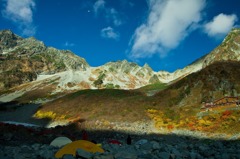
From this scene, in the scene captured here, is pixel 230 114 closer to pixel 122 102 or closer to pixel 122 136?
pixel 122 136

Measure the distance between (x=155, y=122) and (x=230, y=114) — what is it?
51.7 ft

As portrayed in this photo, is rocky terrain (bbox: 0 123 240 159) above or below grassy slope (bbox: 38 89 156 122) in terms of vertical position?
below

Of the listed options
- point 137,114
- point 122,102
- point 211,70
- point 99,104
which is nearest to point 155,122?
point 137,114

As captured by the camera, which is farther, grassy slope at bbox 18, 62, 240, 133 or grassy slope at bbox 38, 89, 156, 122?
grassy slope at bbox 38, 89, 156, 122

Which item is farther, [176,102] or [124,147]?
[176,102]

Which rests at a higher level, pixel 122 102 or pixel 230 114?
pixel 122 102

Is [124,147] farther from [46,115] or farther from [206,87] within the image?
[46,115]

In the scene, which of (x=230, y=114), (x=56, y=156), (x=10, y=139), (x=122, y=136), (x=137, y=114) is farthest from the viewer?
(x=137, y=114)

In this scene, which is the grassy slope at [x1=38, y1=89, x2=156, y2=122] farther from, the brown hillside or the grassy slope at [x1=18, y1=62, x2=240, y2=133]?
the brown hillside

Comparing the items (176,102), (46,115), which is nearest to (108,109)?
(176,102)

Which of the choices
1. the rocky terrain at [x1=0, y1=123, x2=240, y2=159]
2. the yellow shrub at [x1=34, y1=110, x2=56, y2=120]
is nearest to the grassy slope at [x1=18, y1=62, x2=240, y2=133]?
the yellow shrub at [x1=34, y1=110, x2=56, y2=120]

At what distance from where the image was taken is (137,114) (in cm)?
6359

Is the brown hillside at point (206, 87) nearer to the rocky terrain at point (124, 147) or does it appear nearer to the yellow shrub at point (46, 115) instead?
the rocky terrain at point (124, 147)

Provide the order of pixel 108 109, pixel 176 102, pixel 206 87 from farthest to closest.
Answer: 1. pixel 206 87
2. pixel 176 102
3. pixel 108 109
